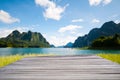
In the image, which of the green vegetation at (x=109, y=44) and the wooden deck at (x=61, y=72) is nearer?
the wooden deck at (x=61, y=72)

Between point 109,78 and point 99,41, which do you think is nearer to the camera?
point 109,78

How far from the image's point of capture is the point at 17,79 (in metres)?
5.68

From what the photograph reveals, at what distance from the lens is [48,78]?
5848 millimetres

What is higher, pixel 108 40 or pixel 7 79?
pixel 108 40

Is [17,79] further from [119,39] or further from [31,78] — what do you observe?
[119,39]

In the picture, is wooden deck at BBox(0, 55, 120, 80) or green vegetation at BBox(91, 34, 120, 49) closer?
wooden deck at BBox(0, 55, 120, 80)

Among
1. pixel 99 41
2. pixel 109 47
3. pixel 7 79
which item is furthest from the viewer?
pixel 99 41

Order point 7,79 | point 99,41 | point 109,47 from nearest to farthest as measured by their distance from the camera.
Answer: point 7,79, point 109,47, point 99,41

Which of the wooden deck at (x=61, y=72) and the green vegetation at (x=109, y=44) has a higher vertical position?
the green vegetation at (x=109, y=44)

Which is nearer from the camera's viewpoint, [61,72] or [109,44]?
[61,72]

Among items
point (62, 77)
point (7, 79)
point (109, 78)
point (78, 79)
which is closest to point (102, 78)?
point (109, 78)

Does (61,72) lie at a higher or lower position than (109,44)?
lower

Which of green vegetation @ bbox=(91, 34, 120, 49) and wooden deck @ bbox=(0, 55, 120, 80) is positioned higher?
green vegetation @ bbox=(91, 34, 120, 49)

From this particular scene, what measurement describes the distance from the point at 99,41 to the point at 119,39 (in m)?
13.3
